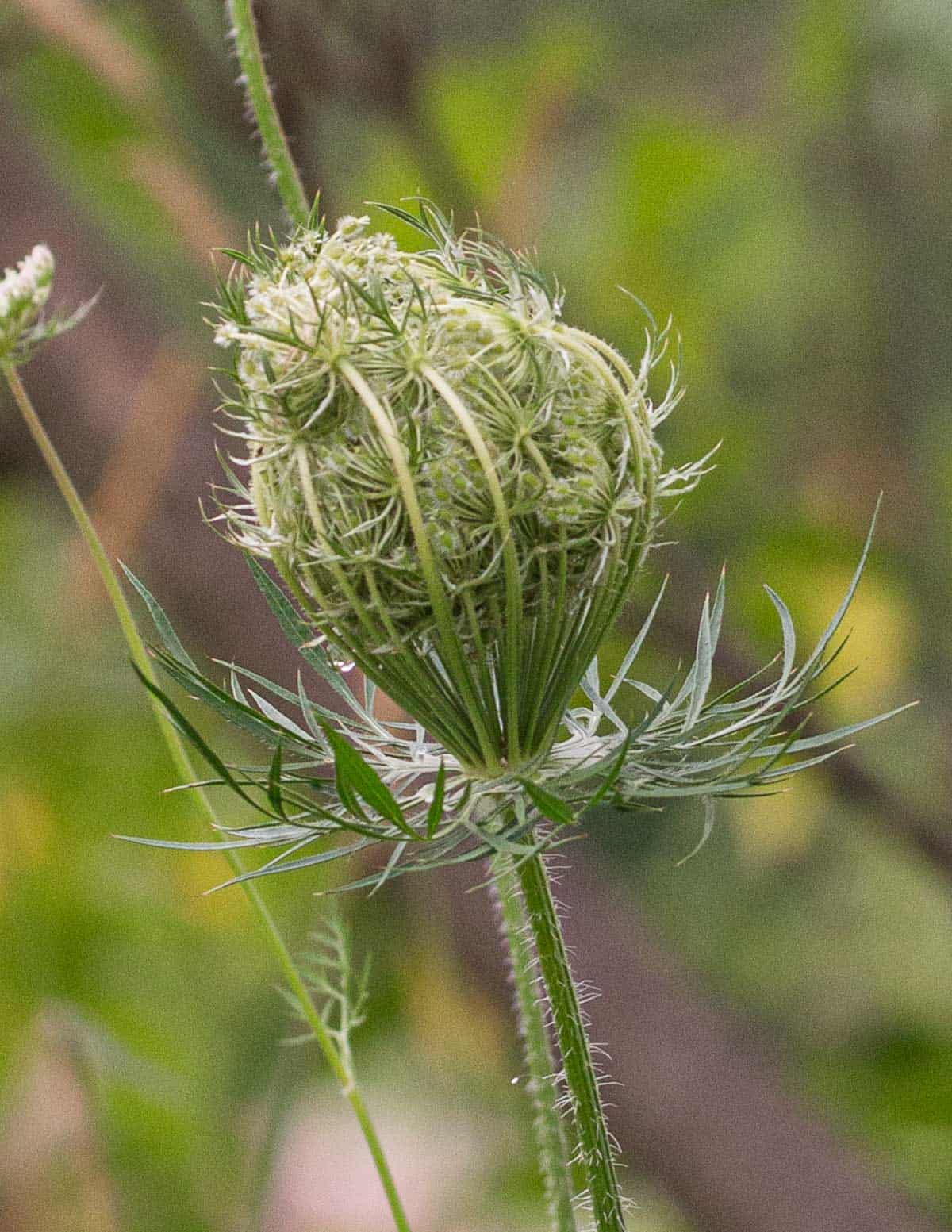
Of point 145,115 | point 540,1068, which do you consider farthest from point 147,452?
point 540,1068

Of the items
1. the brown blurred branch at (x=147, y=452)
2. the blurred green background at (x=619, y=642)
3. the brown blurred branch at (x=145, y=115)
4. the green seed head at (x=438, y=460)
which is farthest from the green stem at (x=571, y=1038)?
the brown blurred branch at (x=147, y=452)

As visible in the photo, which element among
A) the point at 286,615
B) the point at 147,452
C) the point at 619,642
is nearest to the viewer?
the point at 286,615

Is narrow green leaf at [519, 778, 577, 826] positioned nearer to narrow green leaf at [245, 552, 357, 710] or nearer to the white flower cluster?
narrow green leaf at [245, 552, 357, 710]

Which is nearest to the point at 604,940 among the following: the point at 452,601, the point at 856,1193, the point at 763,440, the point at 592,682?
the point at 856,1193

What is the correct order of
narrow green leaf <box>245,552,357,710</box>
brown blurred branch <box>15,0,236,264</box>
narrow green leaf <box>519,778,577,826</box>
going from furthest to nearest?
brown blurred branch <box>15,0,236,264</box> < narrow green leaf <box>245,552,357,710</box> < narrow green leaf <box>519,778,577,826</box>

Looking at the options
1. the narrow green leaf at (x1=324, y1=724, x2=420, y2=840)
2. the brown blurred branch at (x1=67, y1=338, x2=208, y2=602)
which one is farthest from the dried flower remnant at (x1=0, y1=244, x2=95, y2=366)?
the brown blurred branch at (x1=67, y1=338, x2=208, y2=602)

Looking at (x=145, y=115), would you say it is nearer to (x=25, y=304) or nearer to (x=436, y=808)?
(x=25, y=304)
